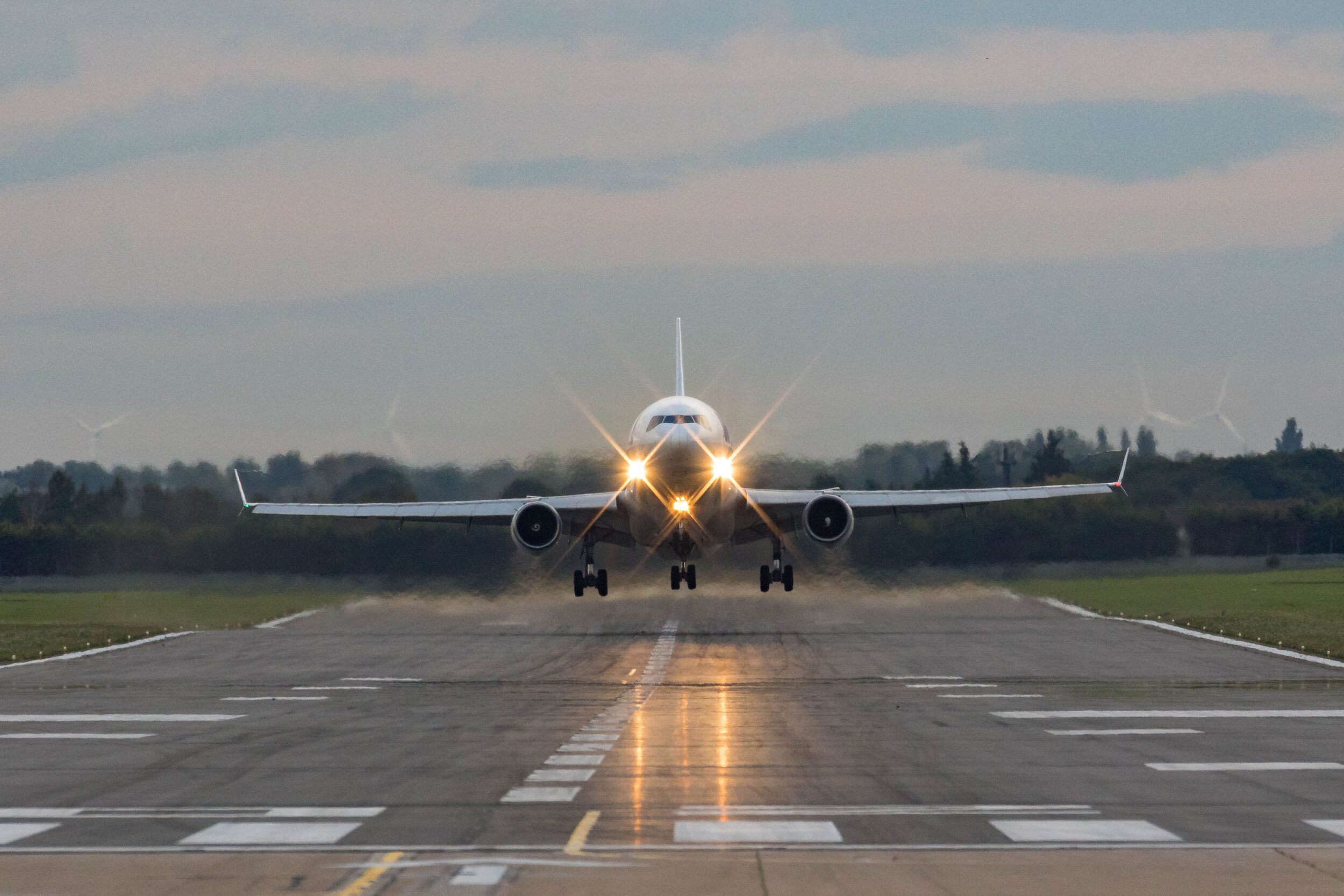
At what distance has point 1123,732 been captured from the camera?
79.7ft

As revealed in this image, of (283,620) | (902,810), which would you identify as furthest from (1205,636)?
(283,620)

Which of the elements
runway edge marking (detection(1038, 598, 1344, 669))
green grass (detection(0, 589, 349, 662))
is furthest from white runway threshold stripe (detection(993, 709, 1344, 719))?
green grass (detection(0, 589, 349, 662))

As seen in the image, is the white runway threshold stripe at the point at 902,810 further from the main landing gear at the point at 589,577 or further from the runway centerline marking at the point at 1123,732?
the main landing gear at the point at 589,577

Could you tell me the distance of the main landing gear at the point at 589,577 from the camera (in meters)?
56.3

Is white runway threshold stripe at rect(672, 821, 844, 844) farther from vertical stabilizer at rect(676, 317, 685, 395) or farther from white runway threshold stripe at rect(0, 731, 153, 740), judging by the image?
vertical stabilizer at rect(676, 317, 685, 395)

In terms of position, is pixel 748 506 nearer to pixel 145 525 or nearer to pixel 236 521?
pixel 236 521

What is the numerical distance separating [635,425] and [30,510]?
38.8 m

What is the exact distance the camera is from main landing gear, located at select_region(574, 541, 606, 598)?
5631 cm

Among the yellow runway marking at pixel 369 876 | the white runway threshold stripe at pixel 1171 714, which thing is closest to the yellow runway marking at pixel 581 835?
the yellow runway marking at pixel 369 876

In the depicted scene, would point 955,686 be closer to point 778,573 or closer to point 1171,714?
point 1171,714

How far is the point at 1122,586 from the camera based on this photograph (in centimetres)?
7619

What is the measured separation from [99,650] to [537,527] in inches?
561

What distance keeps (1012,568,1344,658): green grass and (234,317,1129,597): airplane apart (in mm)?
7069

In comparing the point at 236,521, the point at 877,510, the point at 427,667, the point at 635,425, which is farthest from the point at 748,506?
the point at 236,521
